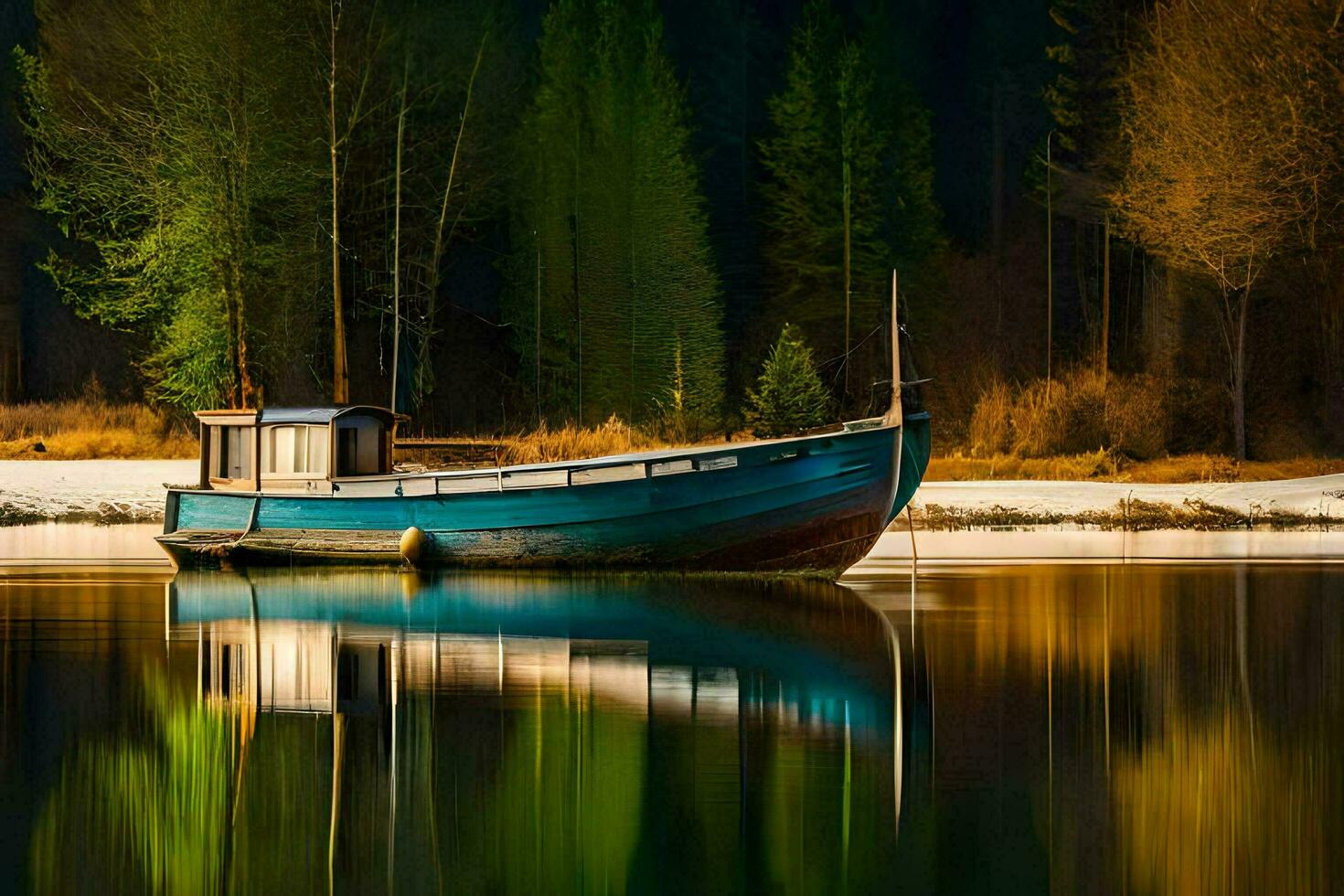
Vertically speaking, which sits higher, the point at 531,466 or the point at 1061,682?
the point at 531,466

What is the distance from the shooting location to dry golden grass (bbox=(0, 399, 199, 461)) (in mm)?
42344

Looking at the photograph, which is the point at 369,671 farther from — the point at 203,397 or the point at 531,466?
the point at 203,397

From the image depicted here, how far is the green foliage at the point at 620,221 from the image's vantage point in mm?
49594

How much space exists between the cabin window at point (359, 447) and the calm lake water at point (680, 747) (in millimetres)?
7415

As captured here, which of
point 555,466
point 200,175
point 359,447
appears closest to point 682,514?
point 555,466

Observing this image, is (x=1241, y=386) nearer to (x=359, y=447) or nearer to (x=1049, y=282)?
(x=1049, y=282)

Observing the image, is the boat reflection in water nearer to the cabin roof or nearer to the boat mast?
the boat mast

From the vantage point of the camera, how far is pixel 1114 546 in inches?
1194

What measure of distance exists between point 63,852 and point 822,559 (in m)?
17.4

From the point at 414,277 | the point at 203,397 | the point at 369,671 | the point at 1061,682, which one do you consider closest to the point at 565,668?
the point at 369,671

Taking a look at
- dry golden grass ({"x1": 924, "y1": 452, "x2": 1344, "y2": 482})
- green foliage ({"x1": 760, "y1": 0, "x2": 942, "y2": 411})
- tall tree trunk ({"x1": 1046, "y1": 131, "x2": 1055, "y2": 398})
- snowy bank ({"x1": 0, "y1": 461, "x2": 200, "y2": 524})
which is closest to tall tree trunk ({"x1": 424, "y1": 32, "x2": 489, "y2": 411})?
snowy bank ({"x1": 0, "y1": 461, "x2": 200, "y2": 524})

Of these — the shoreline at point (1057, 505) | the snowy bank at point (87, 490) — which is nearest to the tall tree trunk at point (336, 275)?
the snowy bank at point (87, 490)

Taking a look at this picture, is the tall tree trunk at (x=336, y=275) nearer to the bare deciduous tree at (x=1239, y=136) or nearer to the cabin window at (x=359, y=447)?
the cabin window at (x=359, y=447)

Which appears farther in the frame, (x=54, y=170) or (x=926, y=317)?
(x=926, y=317)
